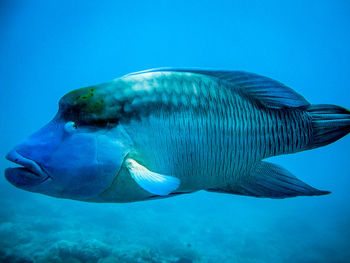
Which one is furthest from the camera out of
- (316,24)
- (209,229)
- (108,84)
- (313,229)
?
(316,24)

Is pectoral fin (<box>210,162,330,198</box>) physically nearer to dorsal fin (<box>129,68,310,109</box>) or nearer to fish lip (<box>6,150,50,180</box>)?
dorsal fin (<box>129,68,310,109</box>)

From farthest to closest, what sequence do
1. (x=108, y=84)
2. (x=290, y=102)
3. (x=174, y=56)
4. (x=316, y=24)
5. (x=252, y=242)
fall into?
(x=174, y=56), (x=316, y=24), (x=252, y=242), (x=290, y=102), (x=108, y=84)

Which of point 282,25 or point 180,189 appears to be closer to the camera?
point 180,189

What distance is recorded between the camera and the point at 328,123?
1.58 meters

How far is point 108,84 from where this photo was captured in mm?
1414

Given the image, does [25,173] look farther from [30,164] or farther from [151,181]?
[151,181]

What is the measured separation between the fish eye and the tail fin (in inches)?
61.6

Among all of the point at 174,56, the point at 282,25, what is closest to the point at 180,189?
the point at 282,25

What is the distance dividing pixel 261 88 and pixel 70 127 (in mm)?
1261

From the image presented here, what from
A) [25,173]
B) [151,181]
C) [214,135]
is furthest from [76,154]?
[214,135]

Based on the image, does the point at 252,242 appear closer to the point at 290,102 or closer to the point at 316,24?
the point at 290,102

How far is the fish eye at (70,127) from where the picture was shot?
1.26 m

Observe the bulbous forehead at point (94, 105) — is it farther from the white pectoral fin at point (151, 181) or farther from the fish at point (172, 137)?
the white pectoral fin at point (151, 181)

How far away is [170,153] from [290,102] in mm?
908
